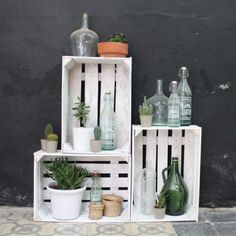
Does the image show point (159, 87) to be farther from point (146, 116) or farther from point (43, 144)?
point (43, 144)

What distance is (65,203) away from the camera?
158cm

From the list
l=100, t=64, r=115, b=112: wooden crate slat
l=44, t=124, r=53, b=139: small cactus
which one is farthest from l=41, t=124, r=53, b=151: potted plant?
l=100, t=64, r=115, b=112: wooden crate slat

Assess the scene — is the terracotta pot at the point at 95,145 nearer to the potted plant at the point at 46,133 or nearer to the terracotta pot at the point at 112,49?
the potted plant at the point at 46,133

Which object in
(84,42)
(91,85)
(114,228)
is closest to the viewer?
(114,228)

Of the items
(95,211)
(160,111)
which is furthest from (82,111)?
(95,211)

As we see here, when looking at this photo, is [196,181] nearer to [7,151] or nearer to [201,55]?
[201,55]

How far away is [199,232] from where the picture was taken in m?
1.52

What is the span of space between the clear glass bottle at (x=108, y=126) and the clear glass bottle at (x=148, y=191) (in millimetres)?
239

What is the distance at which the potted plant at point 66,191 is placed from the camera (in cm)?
158

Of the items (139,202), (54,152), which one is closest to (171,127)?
(139,202)

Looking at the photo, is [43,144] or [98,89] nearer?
[43,144]

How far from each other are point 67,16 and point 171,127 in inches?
33.7

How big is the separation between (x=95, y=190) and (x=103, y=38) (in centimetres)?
85

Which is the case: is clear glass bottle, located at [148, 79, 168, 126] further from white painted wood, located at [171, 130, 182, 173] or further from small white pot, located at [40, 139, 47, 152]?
small white pot, located at [40, 139, 47, 152]
